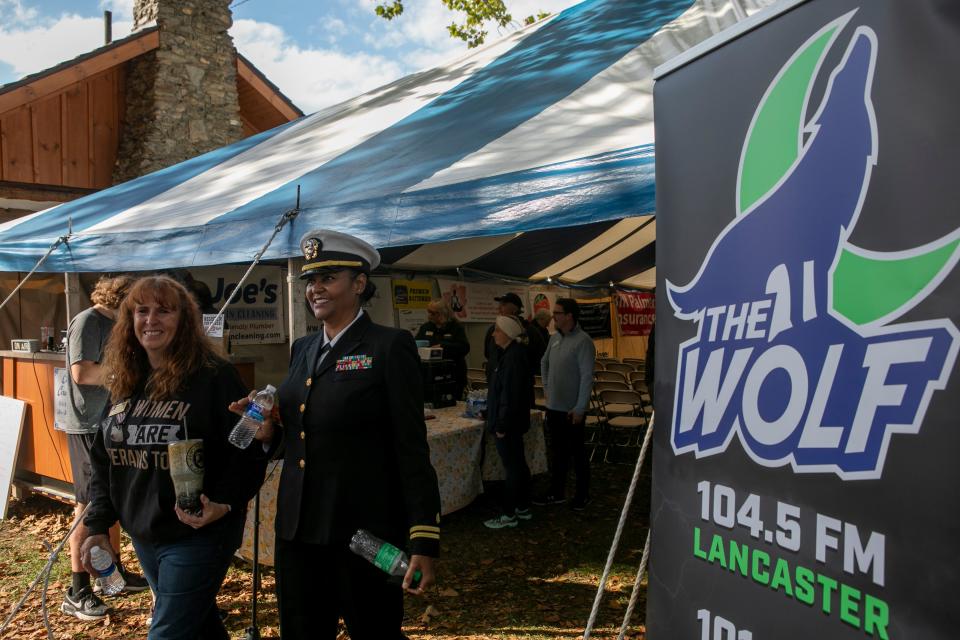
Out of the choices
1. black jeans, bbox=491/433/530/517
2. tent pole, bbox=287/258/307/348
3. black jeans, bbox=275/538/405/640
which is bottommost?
black jeans, bbox=491/433/530/517

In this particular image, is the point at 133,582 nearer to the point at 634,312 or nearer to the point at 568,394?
the point at 568,394

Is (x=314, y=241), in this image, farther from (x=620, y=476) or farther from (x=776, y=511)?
(x=620, y=476)

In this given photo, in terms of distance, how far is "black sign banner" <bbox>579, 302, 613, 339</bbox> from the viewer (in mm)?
12109

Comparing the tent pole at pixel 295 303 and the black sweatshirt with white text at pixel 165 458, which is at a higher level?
the tent pole at pixel 295 303

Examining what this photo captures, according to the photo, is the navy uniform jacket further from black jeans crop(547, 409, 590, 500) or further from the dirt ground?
black jeans crop(547, 409, 590, 500)

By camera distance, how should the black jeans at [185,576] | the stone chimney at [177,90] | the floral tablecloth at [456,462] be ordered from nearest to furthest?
the black jeans at [185,576] → the floral tablecloth at [456,462] → the stone chimney at [177,90]

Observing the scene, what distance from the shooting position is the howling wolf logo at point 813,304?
3.51 ft

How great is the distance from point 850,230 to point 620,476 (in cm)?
565

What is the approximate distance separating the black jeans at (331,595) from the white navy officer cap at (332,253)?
83cm

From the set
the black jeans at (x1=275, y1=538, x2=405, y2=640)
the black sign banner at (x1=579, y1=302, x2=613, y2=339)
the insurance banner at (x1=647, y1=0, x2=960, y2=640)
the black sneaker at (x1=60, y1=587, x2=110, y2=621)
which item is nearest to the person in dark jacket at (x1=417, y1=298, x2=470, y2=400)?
the black sneaker at (x1=60, y1=587, x2=110, y2=621)

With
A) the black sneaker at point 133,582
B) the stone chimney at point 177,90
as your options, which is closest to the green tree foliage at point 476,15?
the stone chimney at point 177,90

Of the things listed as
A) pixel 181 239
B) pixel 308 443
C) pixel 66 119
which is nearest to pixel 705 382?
pixel 308 443

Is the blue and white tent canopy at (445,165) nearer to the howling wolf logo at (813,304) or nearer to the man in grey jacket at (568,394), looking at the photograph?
the howling wolf logo at (813,304)

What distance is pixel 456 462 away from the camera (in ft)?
16.0
